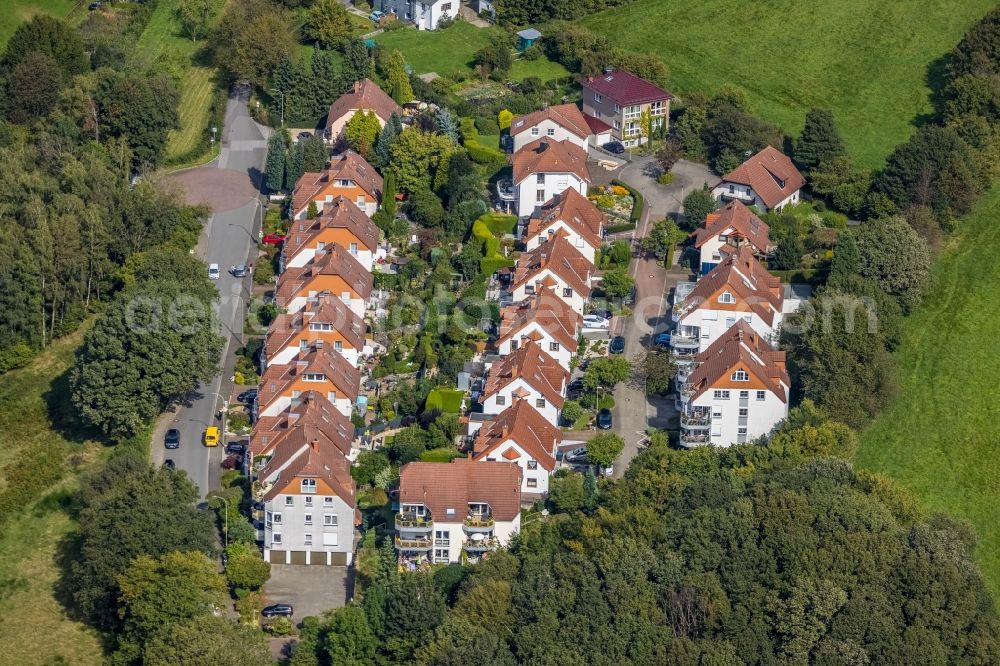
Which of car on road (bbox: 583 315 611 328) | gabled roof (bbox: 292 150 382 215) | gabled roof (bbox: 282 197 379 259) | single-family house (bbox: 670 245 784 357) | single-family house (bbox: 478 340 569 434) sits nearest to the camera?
single-family house (bbox: 478 340 569 434)

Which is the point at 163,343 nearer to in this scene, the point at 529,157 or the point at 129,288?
the point at 129,288

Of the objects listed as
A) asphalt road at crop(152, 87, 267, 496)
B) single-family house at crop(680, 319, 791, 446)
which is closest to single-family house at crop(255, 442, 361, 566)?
asphalt road at crop(152, 87, 267, 496)

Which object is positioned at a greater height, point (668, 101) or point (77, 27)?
point (77, 27)

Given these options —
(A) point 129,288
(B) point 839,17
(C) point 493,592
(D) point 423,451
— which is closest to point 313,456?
(D) point 423,451

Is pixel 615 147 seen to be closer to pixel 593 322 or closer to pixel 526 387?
pixel 593 322

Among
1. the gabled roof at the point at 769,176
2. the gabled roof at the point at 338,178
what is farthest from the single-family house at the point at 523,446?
the gabled roof at the point at 769,176

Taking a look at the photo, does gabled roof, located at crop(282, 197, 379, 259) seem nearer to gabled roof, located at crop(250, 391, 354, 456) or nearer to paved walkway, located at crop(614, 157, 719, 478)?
paved walkway, located at crop(614, 157, 719, 478)

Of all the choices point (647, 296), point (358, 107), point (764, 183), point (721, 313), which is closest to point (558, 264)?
point (647, 296)
